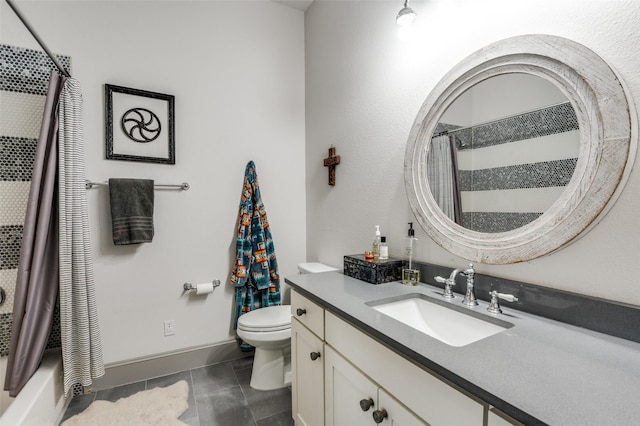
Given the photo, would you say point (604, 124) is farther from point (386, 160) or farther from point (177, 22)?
point (177, 22)

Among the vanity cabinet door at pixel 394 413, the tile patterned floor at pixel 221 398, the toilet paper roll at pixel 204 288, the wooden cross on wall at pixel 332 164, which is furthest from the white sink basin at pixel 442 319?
the toilet paper roll at pixel 204 288

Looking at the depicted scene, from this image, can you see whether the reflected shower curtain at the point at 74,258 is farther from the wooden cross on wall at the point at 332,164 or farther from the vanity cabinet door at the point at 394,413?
the vanity cabinet door at the point at 394,413

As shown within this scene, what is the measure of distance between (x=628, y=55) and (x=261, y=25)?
7.59 feet

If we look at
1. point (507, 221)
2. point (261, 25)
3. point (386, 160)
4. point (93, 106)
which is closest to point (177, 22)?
point (261, 25)

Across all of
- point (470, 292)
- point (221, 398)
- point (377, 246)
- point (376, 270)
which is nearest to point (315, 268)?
point (377, 246)

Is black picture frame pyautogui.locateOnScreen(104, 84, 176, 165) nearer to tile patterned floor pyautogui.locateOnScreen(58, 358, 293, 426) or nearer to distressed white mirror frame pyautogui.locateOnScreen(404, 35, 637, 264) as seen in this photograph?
tile patterned floor pyautogui.locateOnScreen(58, 358, 293, 426)

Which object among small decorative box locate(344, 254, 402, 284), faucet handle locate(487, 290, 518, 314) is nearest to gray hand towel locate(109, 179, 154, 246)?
small decorative box locate(344, 254, 402, 284)

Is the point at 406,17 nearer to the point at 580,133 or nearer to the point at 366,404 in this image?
the point at 580,133

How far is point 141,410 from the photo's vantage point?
1.71 m

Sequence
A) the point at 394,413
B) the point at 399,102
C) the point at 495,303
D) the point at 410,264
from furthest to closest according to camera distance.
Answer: the point at 399,102 → the point at 410,264 → the point at 495,303 → the point at 394,413

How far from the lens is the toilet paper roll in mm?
2141

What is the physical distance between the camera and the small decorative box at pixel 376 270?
1.41 meters

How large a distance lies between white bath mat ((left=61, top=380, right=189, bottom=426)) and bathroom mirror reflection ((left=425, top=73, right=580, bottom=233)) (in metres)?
1.86

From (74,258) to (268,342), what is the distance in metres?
1.18
